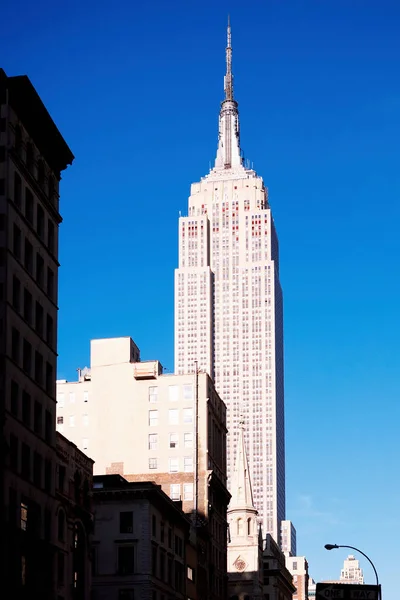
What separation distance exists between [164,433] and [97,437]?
702 cm

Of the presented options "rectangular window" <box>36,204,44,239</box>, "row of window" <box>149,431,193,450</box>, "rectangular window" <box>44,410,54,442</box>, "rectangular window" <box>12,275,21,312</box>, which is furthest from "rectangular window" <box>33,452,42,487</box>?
"row of window" <box>149,431,193,450</box>

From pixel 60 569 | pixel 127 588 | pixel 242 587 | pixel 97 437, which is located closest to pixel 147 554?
pixel 127 588

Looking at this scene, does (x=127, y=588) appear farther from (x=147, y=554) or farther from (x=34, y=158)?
(x=34, y=158)

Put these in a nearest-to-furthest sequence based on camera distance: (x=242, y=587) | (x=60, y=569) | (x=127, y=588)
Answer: (x=60, y=569) < (x=127, y=588) < (x=242, y=587)

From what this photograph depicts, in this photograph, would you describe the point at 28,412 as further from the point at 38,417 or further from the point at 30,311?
the point at 30,311

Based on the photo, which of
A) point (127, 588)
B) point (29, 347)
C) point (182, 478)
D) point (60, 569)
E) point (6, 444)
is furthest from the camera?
point (182, 478)

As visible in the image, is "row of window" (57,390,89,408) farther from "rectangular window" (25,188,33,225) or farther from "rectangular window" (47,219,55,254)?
"rectangular window" (25,188,33,225)

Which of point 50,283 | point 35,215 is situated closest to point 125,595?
point 50,283

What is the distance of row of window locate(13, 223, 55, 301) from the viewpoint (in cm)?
7725

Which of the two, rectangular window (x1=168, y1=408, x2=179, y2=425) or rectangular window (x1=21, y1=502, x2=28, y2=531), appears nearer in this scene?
rectangular window (x1=21, y1=502, x2=28, y2=531)

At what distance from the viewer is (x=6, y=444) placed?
71.6 metres

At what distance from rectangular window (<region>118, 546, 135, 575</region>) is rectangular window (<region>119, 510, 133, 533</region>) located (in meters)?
1.44

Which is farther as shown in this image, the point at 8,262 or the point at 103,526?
the point at 103,526

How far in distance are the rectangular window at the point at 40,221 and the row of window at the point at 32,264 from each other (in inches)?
63.5
